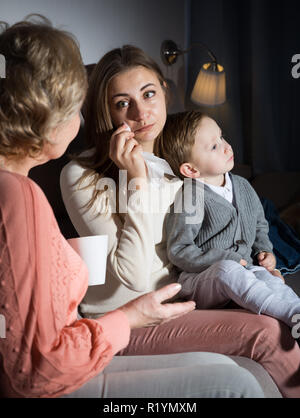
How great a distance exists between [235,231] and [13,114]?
0.89m

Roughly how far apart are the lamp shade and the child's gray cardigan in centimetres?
109

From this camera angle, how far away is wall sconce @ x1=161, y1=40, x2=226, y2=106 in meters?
2.48

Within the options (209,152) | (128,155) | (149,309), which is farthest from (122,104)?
(149,309)

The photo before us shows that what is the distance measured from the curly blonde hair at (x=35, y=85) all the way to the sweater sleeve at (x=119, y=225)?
1.56 ft

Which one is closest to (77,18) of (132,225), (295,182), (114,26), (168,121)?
(114,26)

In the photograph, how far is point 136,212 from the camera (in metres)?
1.21

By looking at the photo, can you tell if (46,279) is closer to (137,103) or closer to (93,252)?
(93,252)

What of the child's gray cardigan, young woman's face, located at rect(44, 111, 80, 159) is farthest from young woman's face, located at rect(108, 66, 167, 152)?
young woman's face, located at rect(44, 111, 80, 159)

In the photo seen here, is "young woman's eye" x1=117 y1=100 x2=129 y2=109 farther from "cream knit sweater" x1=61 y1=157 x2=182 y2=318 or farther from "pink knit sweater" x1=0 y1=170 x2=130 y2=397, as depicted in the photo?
"pink knit sweater" x1=0 y1=170 x2=130 y2=397

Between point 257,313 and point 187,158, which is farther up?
point 187,158

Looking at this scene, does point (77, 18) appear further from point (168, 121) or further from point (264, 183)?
point (264, 183)

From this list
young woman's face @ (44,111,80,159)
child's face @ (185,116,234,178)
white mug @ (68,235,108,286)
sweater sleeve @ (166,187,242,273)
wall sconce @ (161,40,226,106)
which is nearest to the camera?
young woman's face @ (44,111,80,159)

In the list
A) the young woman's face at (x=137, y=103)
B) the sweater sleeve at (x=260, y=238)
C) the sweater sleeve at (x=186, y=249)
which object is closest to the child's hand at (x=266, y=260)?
the sweater sleeve at (x=260, y=238)
